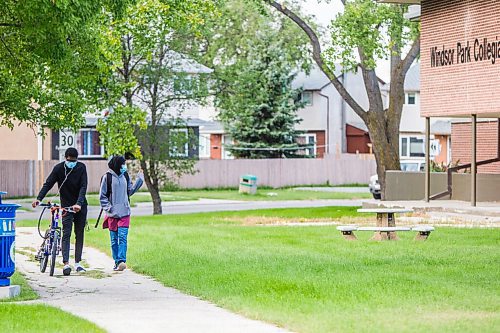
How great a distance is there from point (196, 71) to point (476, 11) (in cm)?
1436

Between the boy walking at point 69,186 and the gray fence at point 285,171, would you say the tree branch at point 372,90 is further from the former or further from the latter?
Answer: the gray fence at point 285,171

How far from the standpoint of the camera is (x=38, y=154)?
6100 centimetres

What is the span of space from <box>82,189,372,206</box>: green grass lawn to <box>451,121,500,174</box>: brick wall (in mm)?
15585

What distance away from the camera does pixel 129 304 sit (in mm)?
14547

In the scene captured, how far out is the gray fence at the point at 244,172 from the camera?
188ft

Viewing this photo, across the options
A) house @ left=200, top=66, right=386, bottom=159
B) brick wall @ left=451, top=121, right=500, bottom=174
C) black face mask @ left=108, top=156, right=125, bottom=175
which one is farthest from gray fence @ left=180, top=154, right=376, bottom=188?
black face mask @ left=108, top=156, right=125, bottom=175

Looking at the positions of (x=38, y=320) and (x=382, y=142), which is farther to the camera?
(x=382, y=142)

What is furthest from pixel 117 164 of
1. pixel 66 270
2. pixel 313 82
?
pixel 313 82

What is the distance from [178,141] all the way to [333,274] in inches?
974

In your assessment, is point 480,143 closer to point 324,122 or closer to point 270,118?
point 270,118

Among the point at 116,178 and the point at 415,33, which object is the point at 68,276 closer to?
the point at 116,178

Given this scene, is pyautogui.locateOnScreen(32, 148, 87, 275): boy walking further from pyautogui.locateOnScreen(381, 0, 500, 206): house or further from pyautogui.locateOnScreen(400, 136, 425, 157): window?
pyautogui.locateOnScreen(400, 136, 425, 157): window

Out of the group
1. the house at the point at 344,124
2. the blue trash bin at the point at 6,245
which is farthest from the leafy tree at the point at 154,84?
the house at the point at 344,124

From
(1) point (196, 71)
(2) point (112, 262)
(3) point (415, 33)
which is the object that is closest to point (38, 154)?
(1) point (196, 71)
